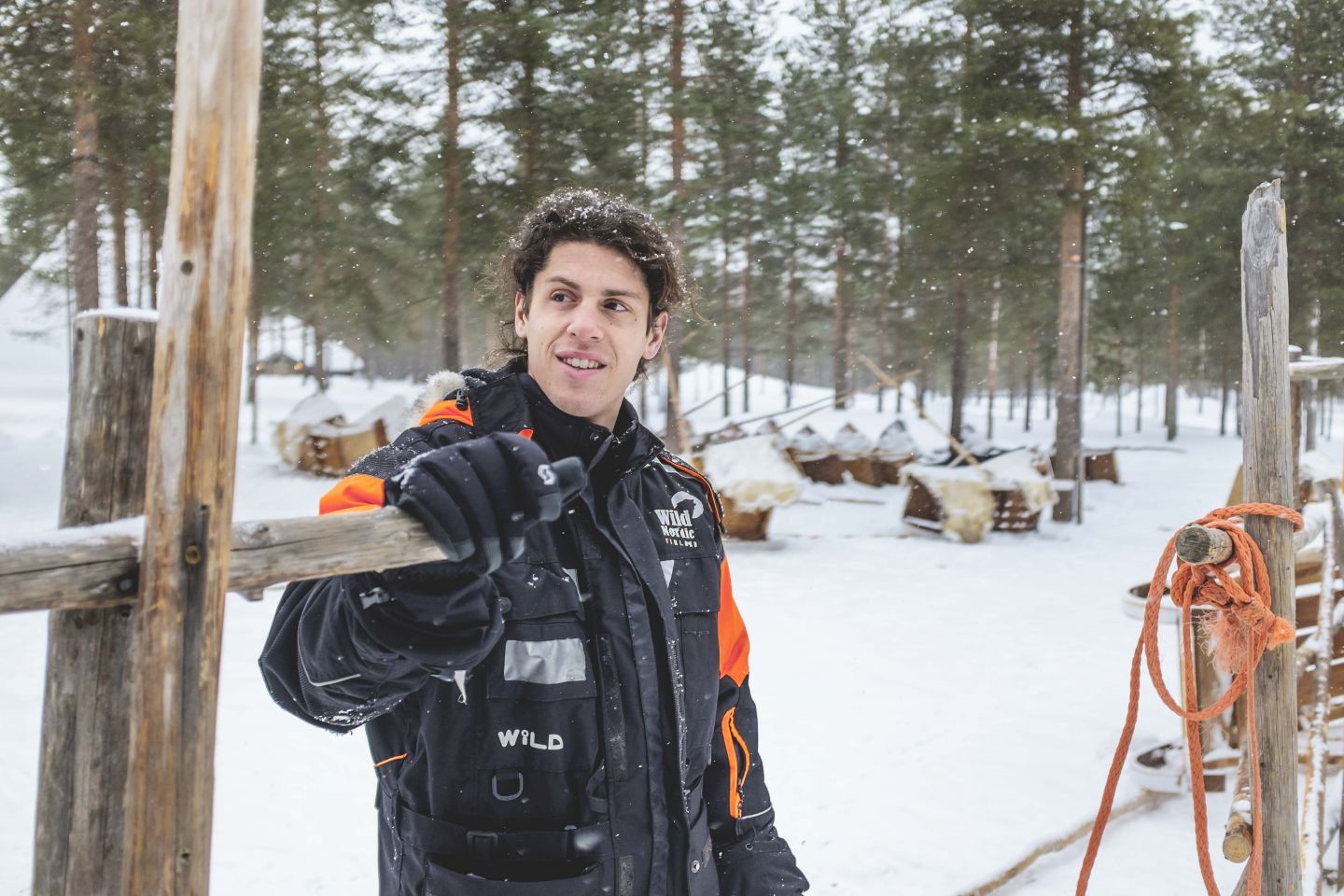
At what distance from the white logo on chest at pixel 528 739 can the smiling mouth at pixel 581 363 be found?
703 mm

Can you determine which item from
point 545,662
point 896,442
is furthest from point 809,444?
point 545,662

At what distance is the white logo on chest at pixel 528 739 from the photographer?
1546mm

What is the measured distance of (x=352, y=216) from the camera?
15328mm

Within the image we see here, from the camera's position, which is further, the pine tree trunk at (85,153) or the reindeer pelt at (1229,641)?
the pine tree trunk at (85,153)

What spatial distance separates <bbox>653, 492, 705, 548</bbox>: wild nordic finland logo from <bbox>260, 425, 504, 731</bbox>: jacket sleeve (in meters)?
0.59

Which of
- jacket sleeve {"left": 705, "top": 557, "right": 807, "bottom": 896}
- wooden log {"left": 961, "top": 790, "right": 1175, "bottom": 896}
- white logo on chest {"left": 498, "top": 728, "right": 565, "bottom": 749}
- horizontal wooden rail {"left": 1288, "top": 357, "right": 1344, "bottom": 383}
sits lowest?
wooden log {"left": 961, "top": 790, "right": 1175, "bottom": 896}

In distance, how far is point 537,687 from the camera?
61.1 inches

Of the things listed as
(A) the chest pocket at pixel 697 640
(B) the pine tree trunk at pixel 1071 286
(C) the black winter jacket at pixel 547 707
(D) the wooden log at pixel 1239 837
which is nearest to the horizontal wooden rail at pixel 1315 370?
(D) the wooden log at pixel 1239 837

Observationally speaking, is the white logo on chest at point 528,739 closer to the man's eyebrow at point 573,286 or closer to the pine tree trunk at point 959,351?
the man's eyebrow at point 573,286

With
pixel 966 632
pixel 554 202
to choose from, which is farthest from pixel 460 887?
pixel 966 632

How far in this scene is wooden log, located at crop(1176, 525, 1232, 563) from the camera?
2373mm

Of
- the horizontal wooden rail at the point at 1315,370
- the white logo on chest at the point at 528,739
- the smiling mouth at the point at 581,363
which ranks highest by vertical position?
the horizontal wooden rail at the point at 1315,370

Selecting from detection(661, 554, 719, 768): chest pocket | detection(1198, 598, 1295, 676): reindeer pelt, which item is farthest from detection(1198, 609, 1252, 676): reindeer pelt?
detection(661, 554, 719, 768): chest pocket

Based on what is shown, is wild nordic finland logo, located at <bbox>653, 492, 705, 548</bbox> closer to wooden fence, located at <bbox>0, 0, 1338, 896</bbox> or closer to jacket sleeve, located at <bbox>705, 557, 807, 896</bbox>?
jacket sleeve, located at <bbox>705, 557, 807, 896</bbox>
